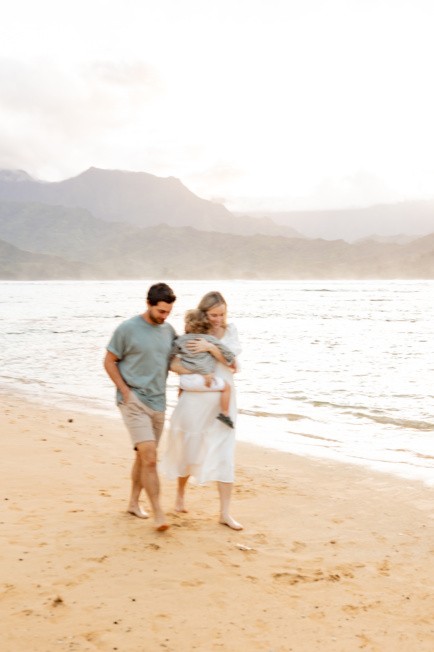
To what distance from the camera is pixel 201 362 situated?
199 inches

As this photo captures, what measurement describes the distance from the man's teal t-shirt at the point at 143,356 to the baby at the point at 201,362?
14cm

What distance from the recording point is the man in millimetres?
4918

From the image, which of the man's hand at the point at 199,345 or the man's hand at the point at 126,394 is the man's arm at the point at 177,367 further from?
the man's hand at the point at 126,394

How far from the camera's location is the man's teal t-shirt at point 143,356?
4922 millimetres

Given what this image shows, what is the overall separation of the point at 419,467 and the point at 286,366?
10.7 metres

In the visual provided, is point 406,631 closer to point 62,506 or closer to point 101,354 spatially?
point 62,506

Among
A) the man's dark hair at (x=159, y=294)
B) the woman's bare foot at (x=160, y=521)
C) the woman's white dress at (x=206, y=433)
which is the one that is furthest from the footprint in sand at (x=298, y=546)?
the man's dark hair at (x=159, y=294)

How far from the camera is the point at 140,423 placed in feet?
16.2

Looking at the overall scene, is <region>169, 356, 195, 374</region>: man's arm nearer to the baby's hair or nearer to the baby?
the baby

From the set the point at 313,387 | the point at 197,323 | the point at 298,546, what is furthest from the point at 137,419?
the point at 313,387

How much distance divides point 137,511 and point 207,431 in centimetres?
96

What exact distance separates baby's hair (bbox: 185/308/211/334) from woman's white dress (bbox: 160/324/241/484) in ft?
0.61

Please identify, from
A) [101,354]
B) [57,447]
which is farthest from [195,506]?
[101,354]

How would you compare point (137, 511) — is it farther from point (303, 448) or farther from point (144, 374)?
point (303, 448)
